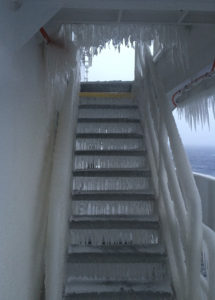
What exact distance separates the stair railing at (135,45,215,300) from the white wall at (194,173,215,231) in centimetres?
66

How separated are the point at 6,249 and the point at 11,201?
0.21m

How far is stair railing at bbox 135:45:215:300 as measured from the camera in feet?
3.80

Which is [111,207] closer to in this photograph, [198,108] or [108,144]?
[108,144]

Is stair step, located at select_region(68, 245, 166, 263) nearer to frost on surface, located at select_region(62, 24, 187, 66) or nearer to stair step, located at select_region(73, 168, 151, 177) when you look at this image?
stair step, located at select_region(73, 168, 151, 177)

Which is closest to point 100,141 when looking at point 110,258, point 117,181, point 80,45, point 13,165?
point 117,181

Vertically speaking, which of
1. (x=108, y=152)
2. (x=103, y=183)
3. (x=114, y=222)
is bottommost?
(x=114, y=222)

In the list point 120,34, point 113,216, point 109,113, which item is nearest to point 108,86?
point 109,113

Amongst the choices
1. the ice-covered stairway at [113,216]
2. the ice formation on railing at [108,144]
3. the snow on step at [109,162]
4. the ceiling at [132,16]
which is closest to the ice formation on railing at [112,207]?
the ice-covered stairway at [113,216]

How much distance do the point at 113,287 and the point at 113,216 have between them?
0.50 m

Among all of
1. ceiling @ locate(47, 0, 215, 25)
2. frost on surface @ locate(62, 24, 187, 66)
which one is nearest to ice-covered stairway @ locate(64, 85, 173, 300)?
frost on surface @ locate(62, 24, 187, 66)

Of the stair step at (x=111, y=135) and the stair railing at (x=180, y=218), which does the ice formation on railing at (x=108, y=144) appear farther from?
the stair railing at (x=180, y=218)

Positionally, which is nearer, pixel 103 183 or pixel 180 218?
pixel 180 218

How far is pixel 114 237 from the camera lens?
1.80 metres

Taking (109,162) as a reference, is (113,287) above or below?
below
